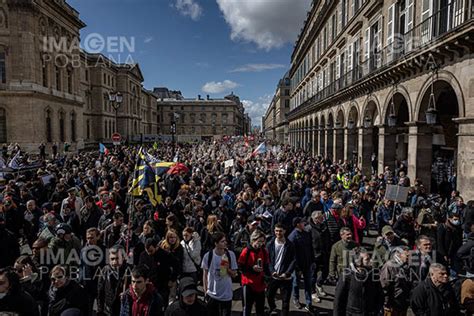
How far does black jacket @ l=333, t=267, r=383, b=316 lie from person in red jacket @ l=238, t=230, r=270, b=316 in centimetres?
134

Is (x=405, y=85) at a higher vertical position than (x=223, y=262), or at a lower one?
higher

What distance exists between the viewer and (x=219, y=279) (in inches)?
200

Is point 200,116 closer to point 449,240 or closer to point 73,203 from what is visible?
point 73,203

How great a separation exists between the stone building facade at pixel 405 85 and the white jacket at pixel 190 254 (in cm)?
881

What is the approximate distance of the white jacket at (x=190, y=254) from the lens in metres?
5.87

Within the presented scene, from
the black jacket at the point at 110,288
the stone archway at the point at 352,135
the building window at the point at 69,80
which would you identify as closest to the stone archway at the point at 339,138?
the stone archway at the point at 352,135

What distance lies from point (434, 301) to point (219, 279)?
9.73ft

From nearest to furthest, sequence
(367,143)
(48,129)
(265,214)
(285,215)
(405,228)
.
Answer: (405,228)
(285,215)
(265,214)
(367,143)
(48,129)

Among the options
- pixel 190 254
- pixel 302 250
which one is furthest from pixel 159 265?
pixel 302 250

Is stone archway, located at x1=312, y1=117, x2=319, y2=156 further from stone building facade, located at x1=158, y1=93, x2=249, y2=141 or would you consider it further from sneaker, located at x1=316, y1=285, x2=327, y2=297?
stone building facade, located at x1=158, y1=93, x2=249, y2=141

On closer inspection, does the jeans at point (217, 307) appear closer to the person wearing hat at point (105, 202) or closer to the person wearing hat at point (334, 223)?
the person wearing hat at point (334, 223)

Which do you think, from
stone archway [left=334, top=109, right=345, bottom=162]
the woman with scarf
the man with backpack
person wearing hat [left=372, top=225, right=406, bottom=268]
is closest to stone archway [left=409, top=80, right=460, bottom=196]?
person wearing hat [left=372, top=225, right=406, bottom=268]

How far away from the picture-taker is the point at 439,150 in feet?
60.8

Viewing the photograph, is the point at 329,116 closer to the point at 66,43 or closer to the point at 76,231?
the point at 76,231
